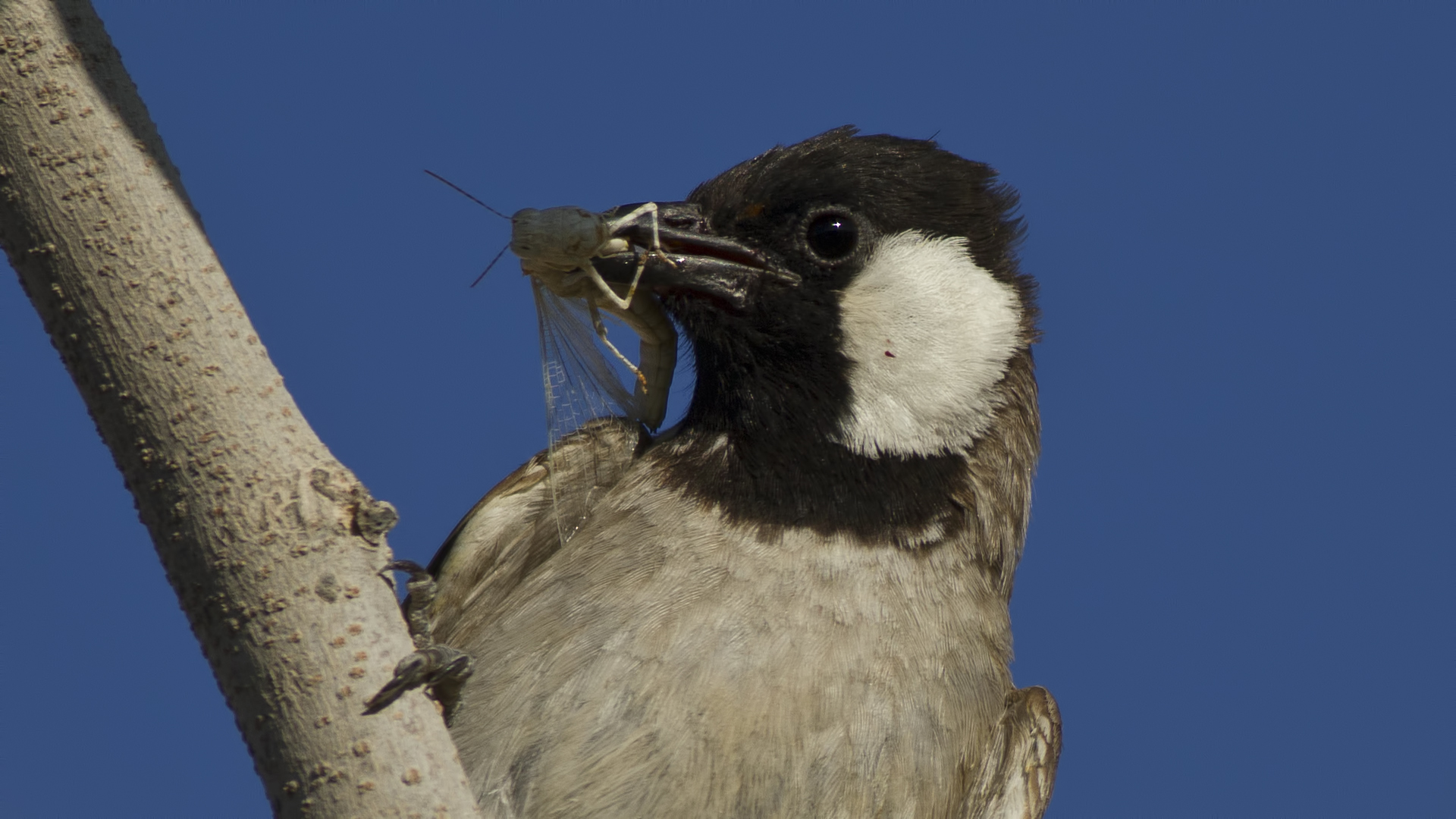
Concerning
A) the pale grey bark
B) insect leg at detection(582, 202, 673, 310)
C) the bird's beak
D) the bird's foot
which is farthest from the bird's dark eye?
the pale grey bark

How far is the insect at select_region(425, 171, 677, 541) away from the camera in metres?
3.92

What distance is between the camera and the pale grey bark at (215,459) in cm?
228

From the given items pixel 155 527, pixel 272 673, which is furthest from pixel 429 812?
pixel 155 527

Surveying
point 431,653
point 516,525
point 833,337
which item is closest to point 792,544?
point 833,337

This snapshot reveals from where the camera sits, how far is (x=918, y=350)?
4156 mm

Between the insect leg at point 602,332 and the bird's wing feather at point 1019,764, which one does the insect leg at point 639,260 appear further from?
the bird's wing feather at point 1019,764

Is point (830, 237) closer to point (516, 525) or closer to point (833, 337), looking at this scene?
point (833, 337)

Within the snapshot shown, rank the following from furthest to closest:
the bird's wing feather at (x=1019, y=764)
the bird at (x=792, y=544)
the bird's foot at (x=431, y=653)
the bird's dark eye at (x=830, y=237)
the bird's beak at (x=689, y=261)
A: the bird's dark eye at (x=830, y=237), the bird's beak at (x=689, y=261), the bird's wing feather at (x=1019, y=764), the bird at (x=792, y=544), the bird's foot at (x=431, y=653)

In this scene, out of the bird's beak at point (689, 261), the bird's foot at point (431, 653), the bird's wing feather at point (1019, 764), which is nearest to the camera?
the bird's foot at point (431, 653)

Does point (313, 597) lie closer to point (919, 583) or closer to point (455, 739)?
point (455, 739)

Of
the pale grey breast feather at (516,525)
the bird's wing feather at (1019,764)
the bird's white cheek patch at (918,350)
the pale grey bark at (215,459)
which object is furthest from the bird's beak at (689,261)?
the pale grey bark at (215,459)

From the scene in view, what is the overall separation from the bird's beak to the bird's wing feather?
1.54 m

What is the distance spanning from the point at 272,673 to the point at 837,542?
76.6 inches

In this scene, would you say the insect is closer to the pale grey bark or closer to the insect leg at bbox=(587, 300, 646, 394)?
the insect leg at bbox=(587, 300, 646, 394)
